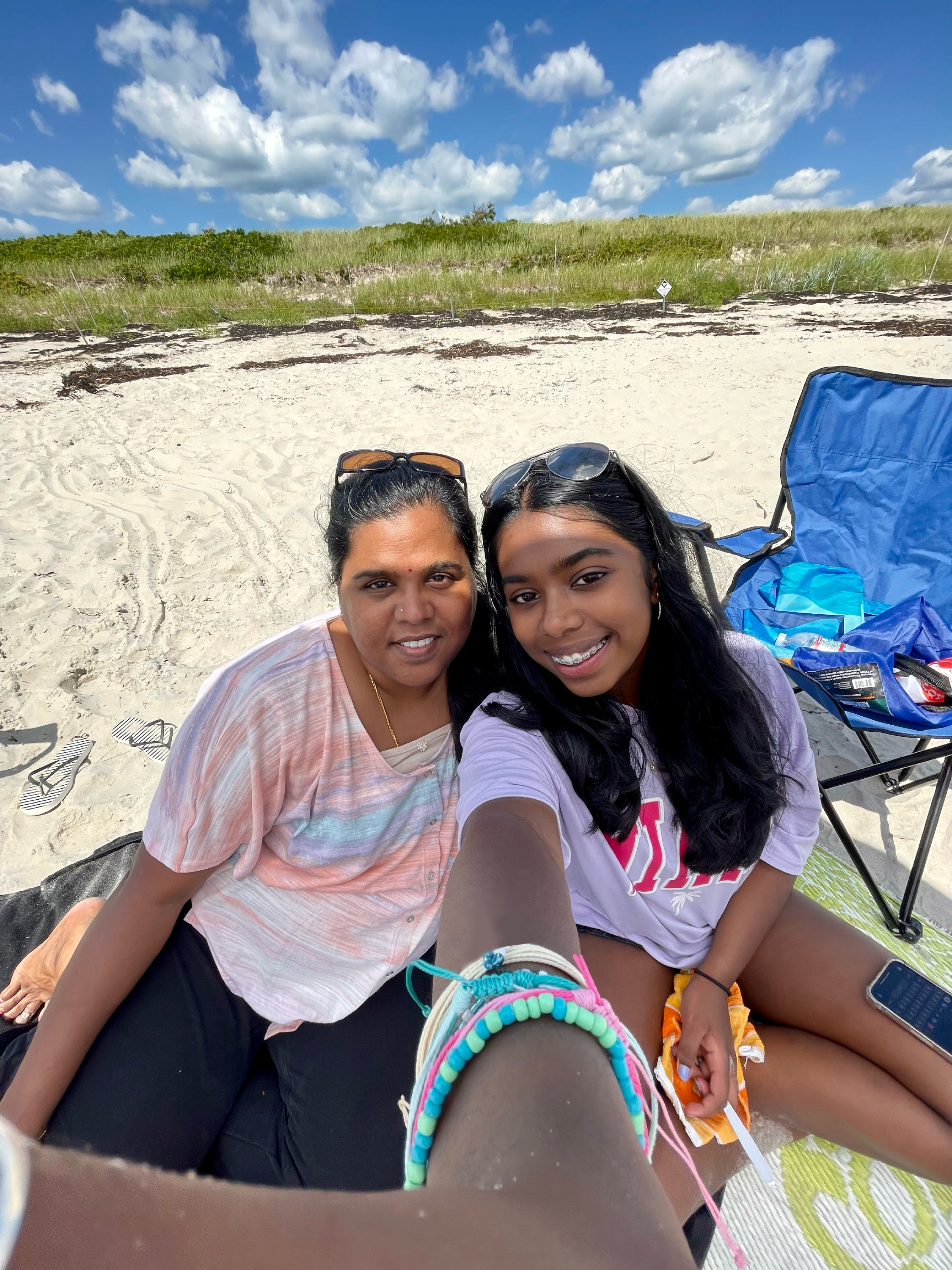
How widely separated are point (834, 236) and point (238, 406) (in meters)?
23.2

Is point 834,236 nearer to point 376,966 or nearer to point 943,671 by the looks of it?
point 943,671

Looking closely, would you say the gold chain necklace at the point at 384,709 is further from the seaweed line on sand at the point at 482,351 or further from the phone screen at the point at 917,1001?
the seaweed line on sand at the point at 482,351

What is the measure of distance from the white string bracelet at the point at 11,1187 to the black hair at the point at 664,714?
43.6 inches

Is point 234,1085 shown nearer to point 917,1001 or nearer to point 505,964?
point 505,964

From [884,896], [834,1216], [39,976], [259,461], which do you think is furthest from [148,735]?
[259,461]

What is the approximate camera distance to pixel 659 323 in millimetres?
12008

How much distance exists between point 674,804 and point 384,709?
741 mm

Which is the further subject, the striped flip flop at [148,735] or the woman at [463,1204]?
the striped flip flop at [148,735]

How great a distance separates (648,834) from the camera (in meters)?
1.39

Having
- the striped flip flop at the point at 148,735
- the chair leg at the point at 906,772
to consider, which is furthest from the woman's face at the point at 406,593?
the chair leg at the point at 906,772

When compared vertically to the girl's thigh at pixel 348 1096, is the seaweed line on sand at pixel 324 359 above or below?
above

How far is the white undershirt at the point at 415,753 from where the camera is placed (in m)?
1.47

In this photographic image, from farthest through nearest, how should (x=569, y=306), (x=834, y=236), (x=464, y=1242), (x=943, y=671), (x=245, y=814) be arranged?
1. (x=834, y=236)
2. (x=569, y=306)
3. (x=943, y=671)
4. (x=245, y=814)
5. (x=464, y=1242)

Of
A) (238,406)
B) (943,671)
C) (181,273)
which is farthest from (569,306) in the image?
(943,671)
